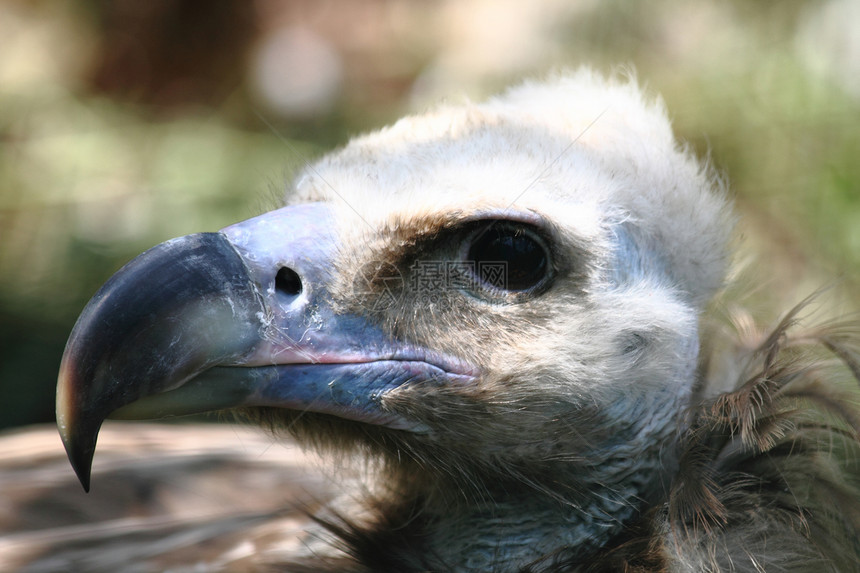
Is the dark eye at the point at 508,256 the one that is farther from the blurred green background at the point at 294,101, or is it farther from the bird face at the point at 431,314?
the blurred green background at the point at 294,101

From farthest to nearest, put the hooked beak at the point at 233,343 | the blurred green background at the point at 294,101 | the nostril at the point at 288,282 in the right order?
the blurred green background at the point at 294,101 < the nostril at the point at 288,282 < the hooked beak at the point at 233,343

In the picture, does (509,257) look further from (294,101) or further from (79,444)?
(294,101)

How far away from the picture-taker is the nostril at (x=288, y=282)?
1.63 metres

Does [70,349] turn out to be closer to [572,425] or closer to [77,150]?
[572,425]

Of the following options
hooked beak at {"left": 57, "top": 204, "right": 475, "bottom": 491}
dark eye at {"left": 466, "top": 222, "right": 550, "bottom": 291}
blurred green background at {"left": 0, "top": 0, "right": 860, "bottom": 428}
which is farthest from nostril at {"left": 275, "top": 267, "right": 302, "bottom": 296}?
blurred green background at {"left": 0, "top": 0, "right": 860, "bottom": 428}

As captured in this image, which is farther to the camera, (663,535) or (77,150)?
(77,150)

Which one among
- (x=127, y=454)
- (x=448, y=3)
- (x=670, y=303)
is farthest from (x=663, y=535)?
(x=448, y=3)

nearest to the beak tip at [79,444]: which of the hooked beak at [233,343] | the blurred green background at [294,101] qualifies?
the hooked beak at [233,343]

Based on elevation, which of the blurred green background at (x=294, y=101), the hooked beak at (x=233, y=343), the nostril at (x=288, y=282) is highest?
the blurred green background at (x=294, y=101)

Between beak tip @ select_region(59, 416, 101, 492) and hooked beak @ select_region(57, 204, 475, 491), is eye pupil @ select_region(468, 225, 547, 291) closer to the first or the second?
hooked beak @ select_region(57, 204, 475, 491)

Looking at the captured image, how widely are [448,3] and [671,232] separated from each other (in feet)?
16.0

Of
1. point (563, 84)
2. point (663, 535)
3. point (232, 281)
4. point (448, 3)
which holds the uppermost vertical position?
point (448, 3)

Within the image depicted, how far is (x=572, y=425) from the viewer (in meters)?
1.75

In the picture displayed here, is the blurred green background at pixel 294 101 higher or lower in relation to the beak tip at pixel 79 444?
higher
